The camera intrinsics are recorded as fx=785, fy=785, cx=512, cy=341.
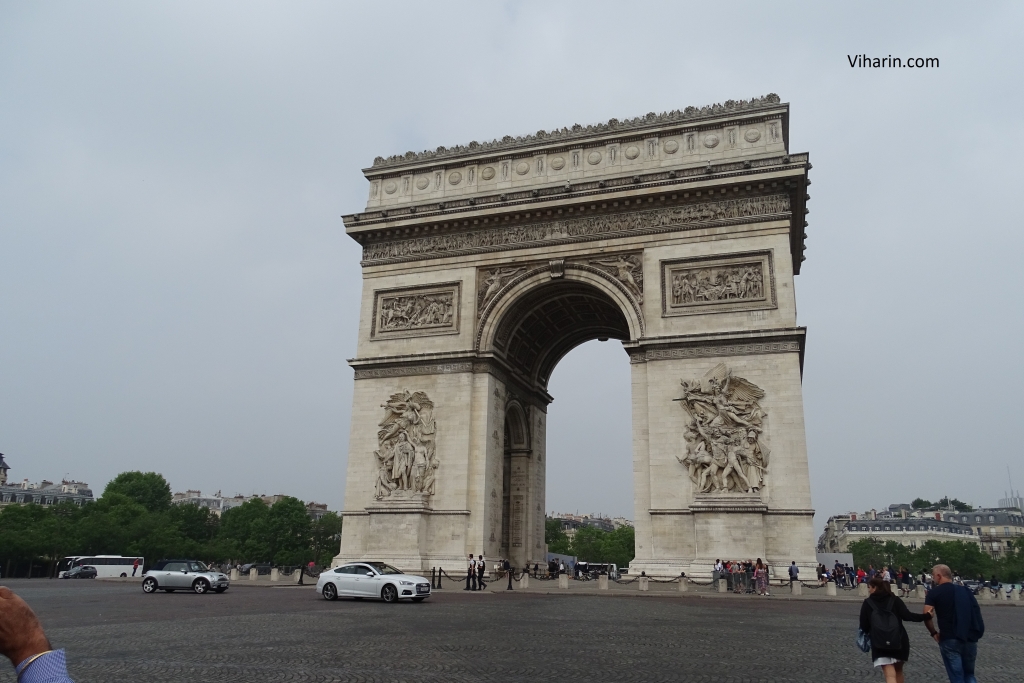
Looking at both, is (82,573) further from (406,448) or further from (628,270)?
(628,270)

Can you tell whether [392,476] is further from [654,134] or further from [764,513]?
[654,134]

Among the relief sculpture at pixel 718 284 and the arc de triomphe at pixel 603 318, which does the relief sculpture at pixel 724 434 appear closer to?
the arc de triomphe at pixel 603 318

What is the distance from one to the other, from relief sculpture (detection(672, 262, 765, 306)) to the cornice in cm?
588

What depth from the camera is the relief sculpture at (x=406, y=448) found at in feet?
92.7

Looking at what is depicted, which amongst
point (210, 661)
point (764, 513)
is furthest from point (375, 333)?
point (210, 661)

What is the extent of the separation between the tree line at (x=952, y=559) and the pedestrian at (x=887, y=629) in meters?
84.5

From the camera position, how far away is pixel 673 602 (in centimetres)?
2016

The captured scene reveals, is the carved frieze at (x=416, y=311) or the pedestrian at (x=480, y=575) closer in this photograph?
the pedestrian at (x=480, y=575)

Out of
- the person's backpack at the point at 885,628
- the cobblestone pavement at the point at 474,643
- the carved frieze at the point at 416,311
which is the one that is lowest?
the cobblestone pavement at the point at 474,643

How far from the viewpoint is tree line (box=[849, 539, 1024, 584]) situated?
8362 cm

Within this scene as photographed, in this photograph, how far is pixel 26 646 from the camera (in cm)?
235

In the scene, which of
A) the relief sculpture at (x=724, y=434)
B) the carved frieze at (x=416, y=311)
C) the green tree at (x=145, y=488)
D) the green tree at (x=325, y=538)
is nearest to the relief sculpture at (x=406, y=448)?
the carved frieze at (x=416, y=311)

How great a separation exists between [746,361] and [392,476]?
42.8 ft

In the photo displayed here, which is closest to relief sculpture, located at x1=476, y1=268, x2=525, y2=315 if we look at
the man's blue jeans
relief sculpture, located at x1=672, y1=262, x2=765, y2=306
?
relief sculpture, located at x1=672, y1=262, x2=765, y2=306
